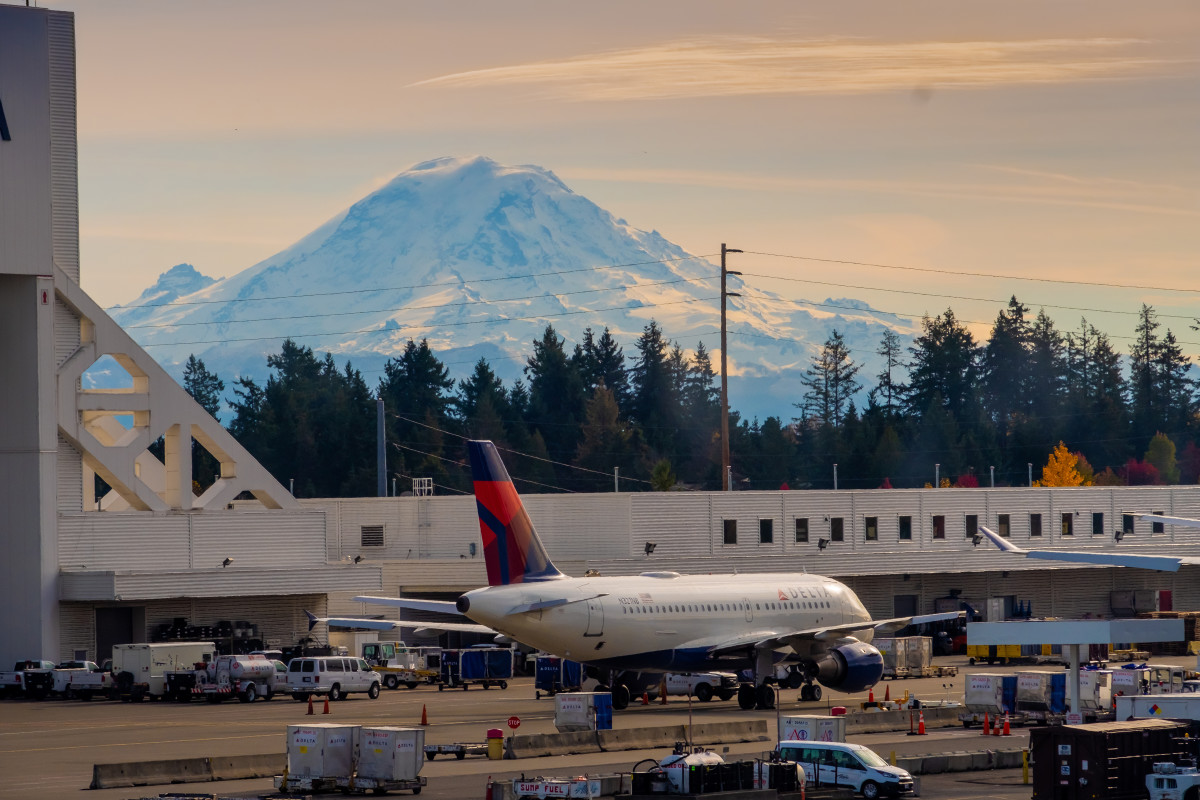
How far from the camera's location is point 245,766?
127 ft

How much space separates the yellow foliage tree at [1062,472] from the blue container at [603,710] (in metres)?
113

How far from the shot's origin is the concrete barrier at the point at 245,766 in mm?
38375

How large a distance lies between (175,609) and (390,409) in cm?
10869

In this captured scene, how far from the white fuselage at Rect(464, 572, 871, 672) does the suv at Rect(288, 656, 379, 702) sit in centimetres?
1288

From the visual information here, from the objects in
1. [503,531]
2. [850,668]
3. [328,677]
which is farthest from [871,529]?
[503,531]

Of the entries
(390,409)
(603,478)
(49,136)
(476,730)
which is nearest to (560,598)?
(476,730)

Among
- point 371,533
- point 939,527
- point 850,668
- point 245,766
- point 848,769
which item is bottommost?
point 850,668

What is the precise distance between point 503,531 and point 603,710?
7.79 meters

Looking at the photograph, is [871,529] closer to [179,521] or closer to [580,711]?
[179,521]

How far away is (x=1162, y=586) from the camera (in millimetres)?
101062

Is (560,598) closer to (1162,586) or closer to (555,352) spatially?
(1162,586)

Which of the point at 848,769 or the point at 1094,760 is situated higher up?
the point at 1094,760

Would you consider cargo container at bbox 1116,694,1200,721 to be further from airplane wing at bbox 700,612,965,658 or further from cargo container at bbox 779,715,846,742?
airplane wing at bbox 700,612,965,658

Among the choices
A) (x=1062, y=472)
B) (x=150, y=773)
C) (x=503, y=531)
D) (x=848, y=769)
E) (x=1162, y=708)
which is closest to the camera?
(x=848, y=769)
